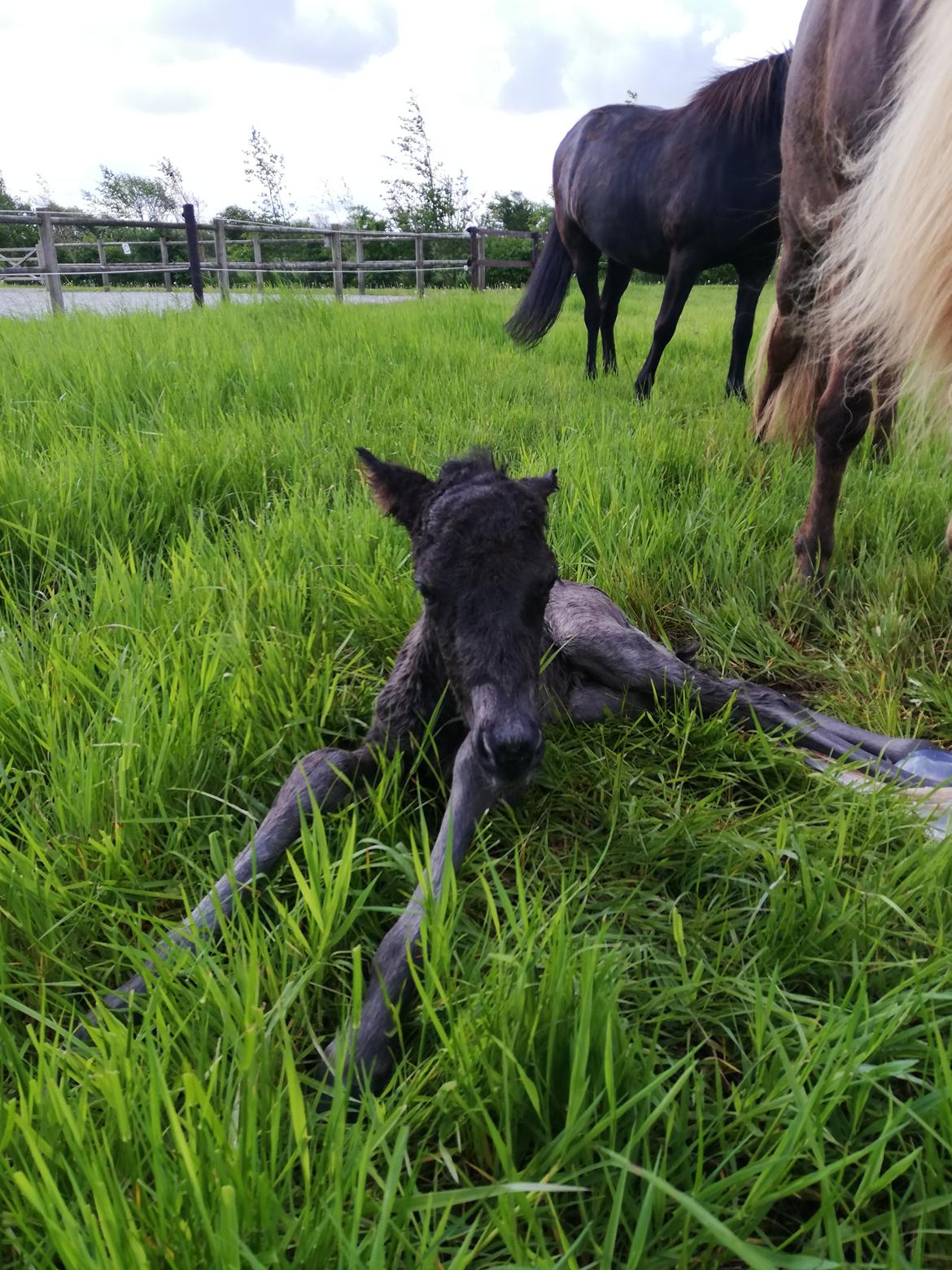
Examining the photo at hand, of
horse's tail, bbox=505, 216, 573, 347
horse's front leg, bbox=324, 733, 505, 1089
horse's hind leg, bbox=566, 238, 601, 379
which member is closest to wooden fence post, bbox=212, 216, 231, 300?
horse's tail, bbox=505, 216, 573, 347

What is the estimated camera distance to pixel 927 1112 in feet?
3.38

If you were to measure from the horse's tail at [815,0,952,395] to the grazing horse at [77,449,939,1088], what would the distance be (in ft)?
3.62

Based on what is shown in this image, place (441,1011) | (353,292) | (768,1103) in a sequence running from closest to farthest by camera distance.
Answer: (768,1103)
(441,1011)
(353,292)

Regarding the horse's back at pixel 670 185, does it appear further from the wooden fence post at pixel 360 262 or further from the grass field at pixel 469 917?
the wooden fence post at pixel 360 262

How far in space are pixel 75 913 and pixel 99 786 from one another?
309 millimetres

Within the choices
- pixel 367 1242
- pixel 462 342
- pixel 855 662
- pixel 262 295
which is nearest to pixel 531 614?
pixel 367 1242

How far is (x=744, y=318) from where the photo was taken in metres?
5.67

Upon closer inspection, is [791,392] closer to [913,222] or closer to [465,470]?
[913,222]

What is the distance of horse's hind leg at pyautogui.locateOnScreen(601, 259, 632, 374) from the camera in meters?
7.17

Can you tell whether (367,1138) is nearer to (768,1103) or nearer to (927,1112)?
(768,1103)

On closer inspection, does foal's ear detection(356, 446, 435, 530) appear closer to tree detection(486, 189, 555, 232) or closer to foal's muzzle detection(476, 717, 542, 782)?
foal's muzzle detection(476, 717, 542, 782)

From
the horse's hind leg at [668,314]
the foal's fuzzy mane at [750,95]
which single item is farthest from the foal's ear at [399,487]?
the foal's fuzzy mane at [750,95]

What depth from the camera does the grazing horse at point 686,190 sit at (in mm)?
5359

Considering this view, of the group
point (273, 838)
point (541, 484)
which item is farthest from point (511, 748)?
point (541, 484)
